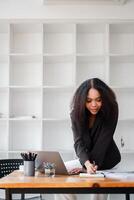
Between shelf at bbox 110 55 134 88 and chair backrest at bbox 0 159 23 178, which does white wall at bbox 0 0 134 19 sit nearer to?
shelf at bbox 110 55 134 88

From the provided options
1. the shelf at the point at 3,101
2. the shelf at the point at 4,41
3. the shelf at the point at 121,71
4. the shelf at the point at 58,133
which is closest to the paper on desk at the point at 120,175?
the shelf at the point at 58,133

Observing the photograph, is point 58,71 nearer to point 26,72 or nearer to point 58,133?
point 26,72

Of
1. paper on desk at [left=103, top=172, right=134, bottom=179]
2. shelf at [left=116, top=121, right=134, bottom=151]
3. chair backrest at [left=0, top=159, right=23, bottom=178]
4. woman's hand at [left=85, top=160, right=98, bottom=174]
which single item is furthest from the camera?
shelf at [left=116, top=121, right=134, bottom=151]

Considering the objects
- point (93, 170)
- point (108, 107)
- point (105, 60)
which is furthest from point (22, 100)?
point (93, 170)

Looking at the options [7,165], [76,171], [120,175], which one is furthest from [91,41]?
[120,175]

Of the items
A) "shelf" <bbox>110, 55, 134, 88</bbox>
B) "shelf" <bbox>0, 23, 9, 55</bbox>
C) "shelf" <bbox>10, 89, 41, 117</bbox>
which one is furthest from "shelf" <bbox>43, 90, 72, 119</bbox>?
"shelf" <bbox>0, 23, 9, 55</bbox>

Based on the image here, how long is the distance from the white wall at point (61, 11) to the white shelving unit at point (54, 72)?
0.08 metres

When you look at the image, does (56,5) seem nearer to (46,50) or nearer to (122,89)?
(46,50)

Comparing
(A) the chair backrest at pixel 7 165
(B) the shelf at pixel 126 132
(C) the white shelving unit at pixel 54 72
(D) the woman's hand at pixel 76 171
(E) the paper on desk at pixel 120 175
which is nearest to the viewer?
(E) the paper on desk at pixel 120 175

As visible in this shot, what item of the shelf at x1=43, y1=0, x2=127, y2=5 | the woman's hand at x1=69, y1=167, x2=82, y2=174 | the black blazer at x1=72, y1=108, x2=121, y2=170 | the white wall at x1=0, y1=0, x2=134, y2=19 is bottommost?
the woman's hand at x1=69, y1=167, x2=82, y2=174

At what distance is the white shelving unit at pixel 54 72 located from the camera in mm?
4055

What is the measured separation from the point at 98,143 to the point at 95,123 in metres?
0.15

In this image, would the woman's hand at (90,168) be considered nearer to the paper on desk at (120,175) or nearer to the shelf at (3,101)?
the paper on desk at (120,175)

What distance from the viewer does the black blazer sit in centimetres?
232
